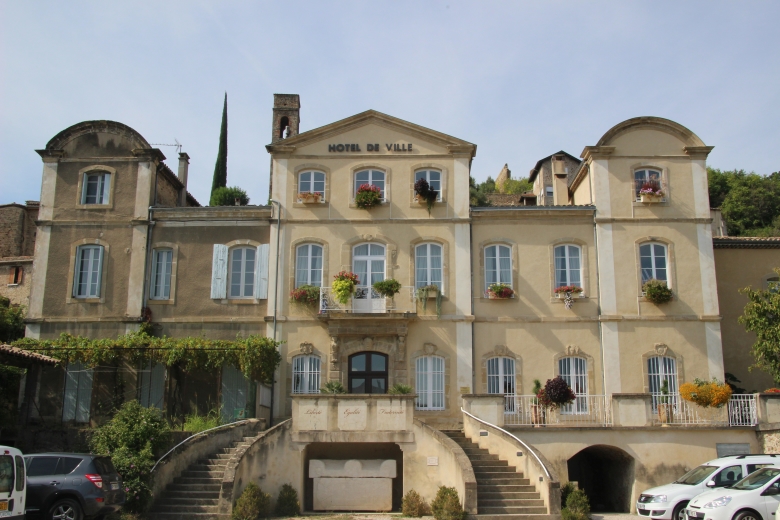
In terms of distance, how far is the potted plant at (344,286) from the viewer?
2305 cm

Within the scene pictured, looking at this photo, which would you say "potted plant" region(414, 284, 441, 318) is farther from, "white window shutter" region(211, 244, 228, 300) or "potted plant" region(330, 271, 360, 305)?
"white window shutter" region(211, 244, 228, 300)

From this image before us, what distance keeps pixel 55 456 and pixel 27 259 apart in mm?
18276

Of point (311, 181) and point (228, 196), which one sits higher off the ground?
point (228, 196)

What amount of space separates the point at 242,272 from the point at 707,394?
14073 mm

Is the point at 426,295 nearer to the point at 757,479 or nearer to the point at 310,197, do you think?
the point at 310,197

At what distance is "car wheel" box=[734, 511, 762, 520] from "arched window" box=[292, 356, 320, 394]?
12492mm

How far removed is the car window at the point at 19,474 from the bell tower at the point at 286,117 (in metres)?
17.0

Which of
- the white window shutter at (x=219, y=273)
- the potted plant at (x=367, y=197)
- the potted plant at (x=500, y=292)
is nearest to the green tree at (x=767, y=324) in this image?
the potted plant at (x=500, y=292)

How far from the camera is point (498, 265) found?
24.2m

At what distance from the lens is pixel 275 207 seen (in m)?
24.6

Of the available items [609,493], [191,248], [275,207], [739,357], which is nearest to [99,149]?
[191,248]

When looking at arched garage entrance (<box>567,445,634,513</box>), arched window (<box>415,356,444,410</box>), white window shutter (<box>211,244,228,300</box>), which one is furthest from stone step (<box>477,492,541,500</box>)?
white window shutter (<box>211,244,228,300</box>)

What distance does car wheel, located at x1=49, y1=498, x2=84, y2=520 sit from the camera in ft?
46.9

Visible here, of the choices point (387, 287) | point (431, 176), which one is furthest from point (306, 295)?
point (431, 176)
